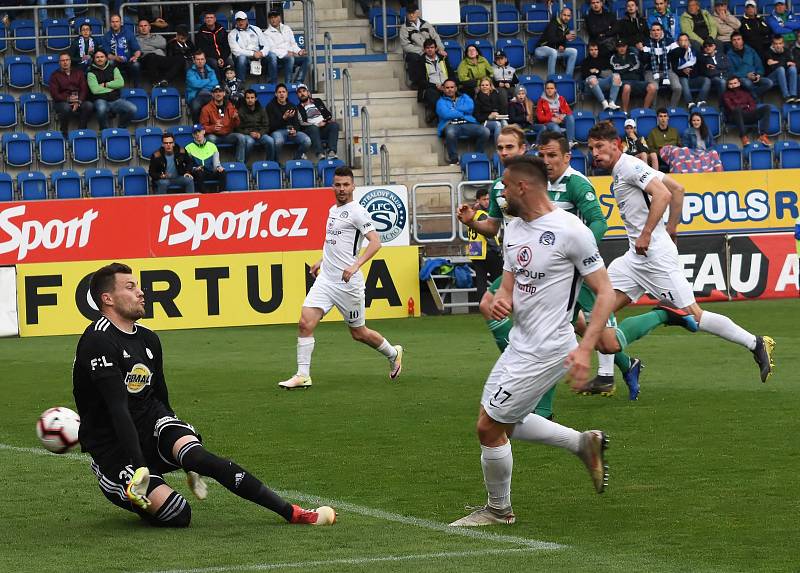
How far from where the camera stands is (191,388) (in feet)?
46.6

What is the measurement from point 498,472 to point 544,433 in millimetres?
383

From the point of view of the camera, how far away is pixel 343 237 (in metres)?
14.8

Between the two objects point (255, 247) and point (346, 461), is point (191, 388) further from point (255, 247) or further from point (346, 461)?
point (255, 247)

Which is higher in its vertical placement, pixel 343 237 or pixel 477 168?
pixel 343 237

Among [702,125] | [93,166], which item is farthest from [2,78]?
[702,125]

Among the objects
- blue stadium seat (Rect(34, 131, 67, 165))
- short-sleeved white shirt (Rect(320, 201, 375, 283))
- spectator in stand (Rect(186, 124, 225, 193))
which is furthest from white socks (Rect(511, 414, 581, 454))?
blue stadium seat (Rect(34, 131, 67, 165))

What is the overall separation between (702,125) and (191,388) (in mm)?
14842

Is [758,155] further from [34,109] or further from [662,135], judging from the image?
[34,109]

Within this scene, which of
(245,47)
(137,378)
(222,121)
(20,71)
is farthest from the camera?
(245,47)

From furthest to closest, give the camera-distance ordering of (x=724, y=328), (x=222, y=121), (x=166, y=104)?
(x=166, y=104) < (x=222, y=121) < (x=724, y=328)

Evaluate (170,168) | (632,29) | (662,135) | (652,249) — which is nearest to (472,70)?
(632,29)

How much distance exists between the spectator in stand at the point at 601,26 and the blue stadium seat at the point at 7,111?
36.5ft

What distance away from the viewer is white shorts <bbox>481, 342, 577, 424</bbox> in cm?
723

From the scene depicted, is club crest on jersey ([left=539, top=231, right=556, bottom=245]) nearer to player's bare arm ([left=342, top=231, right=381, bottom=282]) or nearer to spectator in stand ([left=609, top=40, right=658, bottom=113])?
player's bare arm ([left=342, top=231, right=381, bottom=282])
